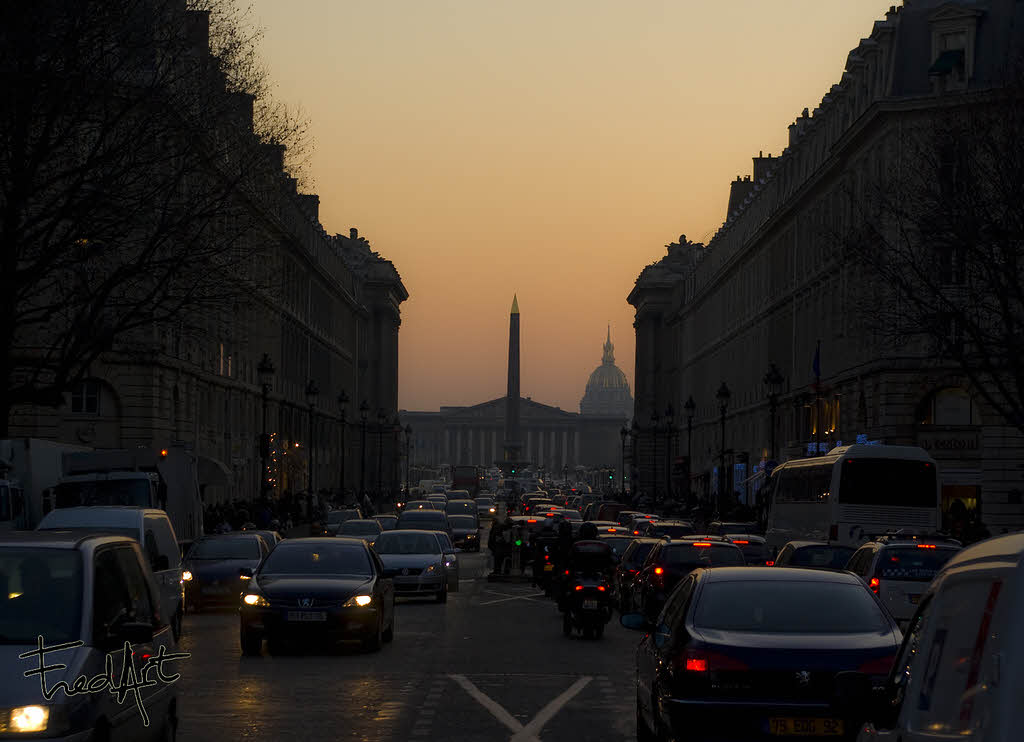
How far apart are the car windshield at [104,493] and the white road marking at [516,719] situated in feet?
52.4

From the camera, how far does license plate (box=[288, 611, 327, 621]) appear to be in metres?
22.7

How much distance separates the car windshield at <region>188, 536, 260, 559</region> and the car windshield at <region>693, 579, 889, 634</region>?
878 inches

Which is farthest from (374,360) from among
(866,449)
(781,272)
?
(866,449)

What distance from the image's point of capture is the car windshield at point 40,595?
33.1 feet

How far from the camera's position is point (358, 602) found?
22891mm

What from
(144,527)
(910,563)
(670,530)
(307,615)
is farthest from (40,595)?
(670,530)

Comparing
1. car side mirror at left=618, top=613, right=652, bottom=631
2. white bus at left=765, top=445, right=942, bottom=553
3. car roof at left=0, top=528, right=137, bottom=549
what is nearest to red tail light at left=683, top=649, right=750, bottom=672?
car side mirror at left=618, top=613, right=652, bottom=631

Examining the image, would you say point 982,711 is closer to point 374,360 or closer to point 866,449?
point 866,449

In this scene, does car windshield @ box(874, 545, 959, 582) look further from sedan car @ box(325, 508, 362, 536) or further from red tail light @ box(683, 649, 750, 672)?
sedan car @ box(325, 508, 362, 536)

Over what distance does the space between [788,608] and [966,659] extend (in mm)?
6889

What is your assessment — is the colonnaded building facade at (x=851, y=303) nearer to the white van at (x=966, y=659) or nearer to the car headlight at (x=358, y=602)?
the car headlight at (x=358, y=602)

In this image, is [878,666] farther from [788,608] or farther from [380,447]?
[380,447]

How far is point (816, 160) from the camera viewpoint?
75188 mm

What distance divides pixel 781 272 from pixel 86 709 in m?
78.4
